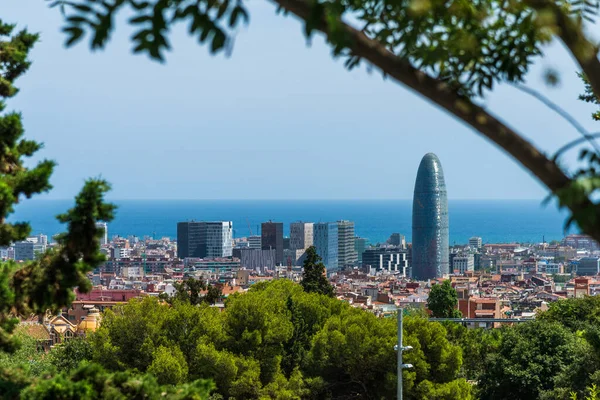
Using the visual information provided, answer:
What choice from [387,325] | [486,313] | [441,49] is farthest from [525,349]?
[486,313]

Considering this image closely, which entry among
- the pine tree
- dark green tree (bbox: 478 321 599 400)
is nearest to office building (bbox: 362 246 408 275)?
dark green tree (bbox: 478 321 599 400)

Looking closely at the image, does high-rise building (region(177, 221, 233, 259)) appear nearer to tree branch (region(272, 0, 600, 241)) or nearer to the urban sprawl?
the urban sprawl

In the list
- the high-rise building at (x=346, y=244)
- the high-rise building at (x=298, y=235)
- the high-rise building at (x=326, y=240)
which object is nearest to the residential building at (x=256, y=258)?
the high-rise building at (x=298, y=235)

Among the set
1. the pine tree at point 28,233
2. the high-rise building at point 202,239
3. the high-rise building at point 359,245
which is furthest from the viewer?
the high-rise building at point 359,245

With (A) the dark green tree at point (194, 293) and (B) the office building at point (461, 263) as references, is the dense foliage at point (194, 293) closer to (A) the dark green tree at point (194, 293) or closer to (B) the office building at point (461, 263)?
(A) the dark green tree at point (194, 293)

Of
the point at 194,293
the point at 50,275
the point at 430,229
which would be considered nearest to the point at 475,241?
the point at 430,229

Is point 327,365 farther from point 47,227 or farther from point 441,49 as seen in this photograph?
point 47,227
